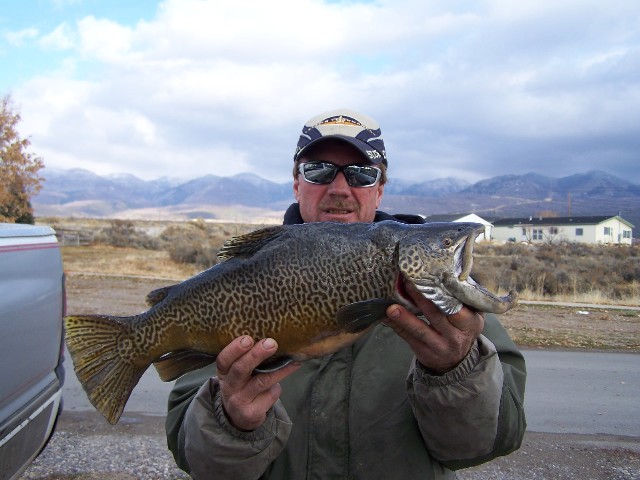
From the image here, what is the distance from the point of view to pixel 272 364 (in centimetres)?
242

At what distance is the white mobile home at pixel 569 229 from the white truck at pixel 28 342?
8288 cm

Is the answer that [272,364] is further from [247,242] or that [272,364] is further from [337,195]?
[337,195]

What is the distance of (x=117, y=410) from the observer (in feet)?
8.36

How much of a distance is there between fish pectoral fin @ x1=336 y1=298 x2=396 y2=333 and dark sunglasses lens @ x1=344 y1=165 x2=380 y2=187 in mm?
1292

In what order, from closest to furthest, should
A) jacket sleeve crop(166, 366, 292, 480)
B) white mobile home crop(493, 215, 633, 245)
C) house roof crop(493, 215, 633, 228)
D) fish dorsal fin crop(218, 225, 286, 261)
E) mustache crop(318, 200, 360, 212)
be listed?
jacket sleeve crop(166, 366, 292, 480), fish dorsal fin crop(218, 225, 286, 261), mustache crop(318, 200, 360, 212), white mobile home crop(493, 215, 633, 245), house roof crop(493, 215, 633, 228)

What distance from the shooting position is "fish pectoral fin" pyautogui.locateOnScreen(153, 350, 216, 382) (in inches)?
102

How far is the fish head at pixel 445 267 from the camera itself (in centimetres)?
224

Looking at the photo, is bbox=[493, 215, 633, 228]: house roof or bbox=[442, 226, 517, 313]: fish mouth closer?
bbox=[442, 226, 517, 313]: fish mouth

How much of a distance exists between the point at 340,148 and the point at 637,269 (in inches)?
1198

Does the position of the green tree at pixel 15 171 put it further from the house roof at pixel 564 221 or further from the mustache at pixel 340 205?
the house roof at pixel 564 221

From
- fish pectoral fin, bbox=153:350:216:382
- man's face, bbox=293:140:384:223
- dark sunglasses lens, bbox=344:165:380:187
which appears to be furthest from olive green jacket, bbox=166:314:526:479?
dark sunglasses lens, bbox=344:165:380:187

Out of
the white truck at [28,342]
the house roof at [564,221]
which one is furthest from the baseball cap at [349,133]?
the house roof at [564,221]

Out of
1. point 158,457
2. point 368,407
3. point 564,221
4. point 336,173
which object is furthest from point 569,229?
point 368,407

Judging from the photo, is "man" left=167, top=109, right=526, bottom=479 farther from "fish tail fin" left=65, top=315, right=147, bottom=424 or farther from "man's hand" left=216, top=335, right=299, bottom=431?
"fish tail fin" left=65, top=315, right=147, bottom=424
